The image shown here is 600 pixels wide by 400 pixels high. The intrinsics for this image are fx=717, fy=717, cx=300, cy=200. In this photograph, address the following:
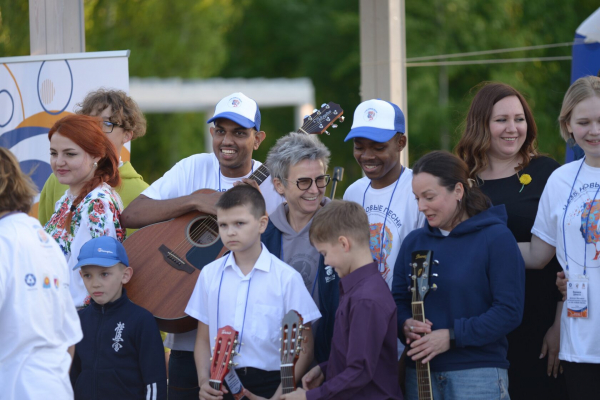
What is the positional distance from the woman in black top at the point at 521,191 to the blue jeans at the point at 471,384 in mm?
487

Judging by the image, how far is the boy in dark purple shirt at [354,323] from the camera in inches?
125

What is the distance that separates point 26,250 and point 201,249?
1.30 meters

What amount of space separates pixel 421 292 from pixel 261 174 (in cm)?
126

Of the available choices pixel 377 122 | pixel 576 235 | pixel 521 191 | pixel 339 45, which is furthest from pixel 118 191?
pixel 339 45

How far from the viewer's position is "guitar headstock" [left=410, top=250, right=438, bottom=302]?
3.42 m

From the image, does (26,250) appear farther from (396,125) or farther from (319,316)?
(396,125)

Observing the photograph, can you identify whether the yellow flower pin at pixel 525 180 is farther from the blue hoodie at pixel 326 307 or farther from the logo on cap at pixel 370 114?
the blue hoodie at pixel 326 307

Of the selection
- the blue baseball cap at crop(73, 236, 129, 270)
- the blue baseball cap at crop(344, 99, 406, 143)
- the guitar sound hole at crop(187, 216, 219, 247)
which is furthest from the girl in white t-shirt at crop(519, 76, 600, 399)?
the blue baseball cap at crop(73, 236, 129, 270)

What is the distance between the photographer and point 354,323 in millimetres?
3207

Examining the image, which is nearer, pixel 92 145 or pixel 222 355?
pixel 222 355

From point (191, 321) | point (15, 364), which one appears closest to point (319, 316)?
point (191, 321)

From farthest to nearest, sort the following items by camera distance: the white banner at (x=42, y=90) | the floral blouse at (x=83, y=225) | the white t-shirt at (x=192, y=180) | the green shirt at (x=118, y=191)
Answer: the white banner at (x=42, y=90) < the green shirt at (x=118, y=191) < the white t-shirt at (x=192, y=180) < the floral blouse at (x=83, y=225)

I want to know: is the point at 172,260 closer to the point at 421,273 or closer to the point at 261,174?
the point at 261,174

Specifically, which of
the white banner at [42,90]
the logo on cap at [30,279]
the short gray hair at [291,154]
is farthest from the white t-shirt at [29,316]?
the white banner at [42,90]
